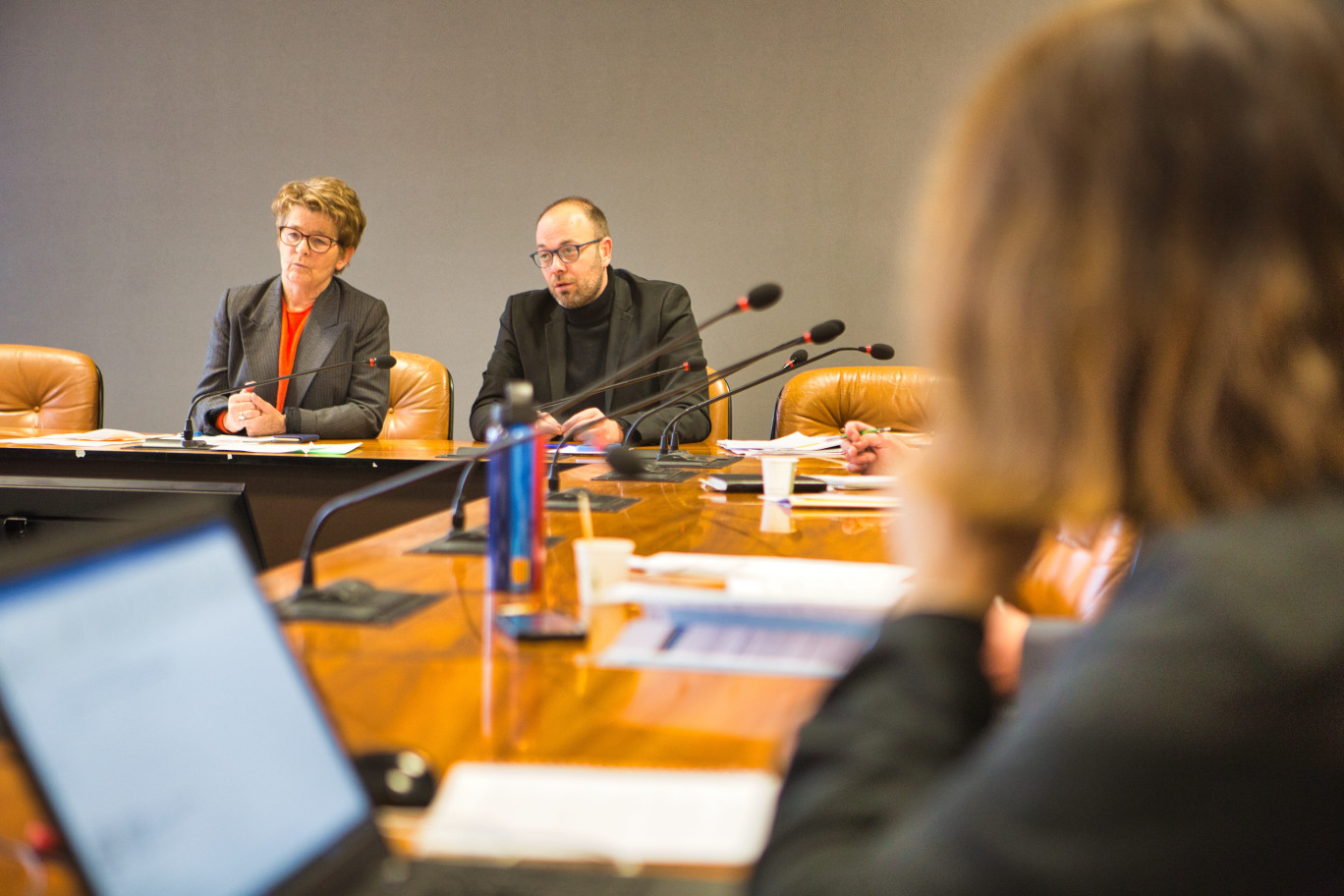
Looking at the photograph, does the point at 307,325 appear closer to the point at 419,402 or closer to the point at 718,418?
the point at 419,402

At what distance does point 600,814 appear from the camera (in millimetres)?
598

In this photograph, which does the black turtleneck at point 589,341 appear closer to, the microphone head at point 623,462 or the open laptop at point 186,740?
the microphone head at point 623,462

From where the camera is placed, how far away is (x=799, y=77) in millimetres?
4328

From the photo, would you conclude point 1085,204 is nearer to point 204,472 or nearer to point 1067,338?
point 1067,338

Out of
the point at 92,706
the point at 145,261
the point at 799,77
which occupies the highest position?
the point at 799,77

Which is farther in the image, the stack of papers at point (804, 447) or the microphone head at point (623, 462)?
the stack of papers at point (804, 447)

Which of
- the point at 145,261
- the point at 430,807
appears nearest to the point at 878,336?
the point at 145,261

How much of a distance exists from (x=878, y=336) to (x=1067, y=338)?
405 centimetres

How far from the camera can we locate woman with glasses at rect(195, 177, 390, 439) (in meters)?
3.28

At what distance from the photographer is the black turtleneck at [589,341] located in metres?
3.48

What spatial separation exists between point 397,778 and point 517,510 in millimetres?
522

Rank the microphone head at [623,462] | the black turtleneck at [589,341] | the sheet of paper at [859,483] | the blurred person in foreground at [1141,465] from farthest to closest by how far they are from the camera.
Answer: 1. the black turtleneck at [589,341]
2. the sheet of paper at [859,483]
3. the microphone head at [623,462]
4. the blurred person in foreground at [1141,465]

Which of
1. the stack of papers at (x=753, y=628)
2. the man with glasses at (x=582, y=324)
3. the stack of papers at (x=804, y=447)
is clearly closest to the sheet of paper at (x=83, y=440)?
the man with glasses at (x=582, y=324)

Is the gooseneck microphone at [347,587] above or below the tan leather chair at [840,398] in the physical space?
above
